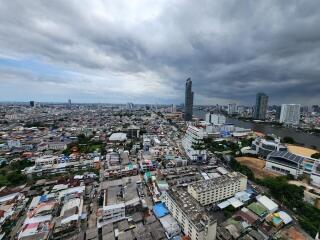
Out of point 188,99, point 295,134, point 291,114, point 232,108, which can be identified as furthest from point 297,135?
point 232,108

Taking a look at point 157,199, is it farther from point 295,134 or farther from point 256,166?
point 295,134

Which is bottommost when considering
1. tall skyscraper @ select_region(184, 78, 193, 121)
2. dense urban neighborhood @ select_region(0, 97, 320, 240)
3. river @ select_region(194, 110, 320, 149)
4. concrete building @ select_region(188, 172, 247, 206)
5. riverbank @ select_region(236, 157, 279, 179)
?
river @ select_region(194, 110, 320, 149)

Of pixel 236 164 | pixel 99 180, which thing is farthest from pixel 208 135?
pixel 99 180

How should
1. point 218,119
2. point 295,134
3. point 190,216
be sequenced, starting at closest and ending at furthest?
point 190,216 → point 295,134 → point 218,119

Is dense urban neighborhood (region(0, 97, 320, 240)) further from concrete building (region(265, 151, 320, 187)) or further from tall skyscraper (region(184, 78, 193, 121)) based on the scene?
tall skyscraper (region(184, 78, 193, 121))

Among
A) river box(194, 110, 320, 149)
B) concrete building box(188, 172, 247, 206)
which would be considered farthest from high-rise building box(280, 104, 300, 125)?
concrete building box(188, 172, 247, 206)

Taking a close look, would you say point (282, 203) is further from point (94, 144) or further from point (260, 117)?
point (260, 117)
